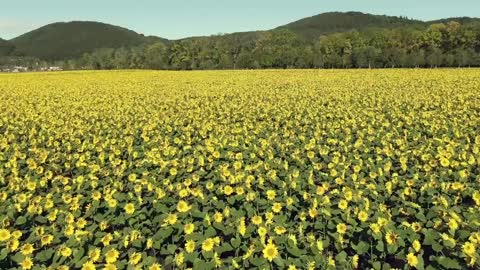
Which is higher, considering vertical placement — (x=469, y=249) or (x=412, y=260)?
(x=469, y=249)

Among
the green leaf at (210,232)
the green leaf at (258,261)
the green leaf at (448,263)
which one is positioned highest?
Result: the green leaf at (210,232)

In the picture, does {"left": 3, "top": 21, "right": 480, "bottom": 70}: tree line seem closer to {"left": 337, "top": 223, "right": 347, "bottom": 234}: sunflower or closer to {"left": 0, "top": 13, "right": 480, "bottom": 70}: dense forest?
{"left": 0, "top": 13, "right": 480, "bottom": 70}: dense forest

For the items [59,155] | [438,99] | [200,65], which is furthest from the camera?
[200,65]

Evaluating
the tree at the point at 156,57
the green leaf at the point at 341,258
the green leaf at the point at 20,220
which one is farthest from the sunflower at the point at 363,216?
the tree at the point at 156,57

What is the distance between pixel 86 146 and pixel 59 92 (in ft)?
62.2

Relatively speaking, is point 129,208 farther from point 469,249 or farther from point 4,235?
point 469,249

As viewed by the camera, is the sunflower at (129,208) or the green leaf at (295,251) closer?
the green leaf at (295,251)

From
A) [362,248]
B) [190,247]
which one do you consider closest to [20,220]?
[190,247]

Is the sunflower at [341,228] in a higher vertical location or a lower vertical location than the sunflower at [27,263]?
higher

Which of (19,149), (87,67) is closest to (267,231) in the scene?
(19,149)

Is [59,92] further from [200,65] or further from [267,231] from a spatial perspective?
[200,65]

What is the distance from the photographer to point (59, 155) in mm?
10117

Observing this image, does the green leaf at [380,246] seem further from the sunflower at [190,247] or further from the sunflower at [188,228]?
the sunflower at [188,228]

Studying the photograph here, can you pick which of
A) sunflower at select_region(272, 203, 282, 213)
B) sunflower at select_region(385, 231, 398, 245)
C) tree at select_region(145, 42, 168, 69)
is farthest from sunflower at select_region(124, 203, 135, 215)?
tree at select_region(145, 42, 168, 69)
